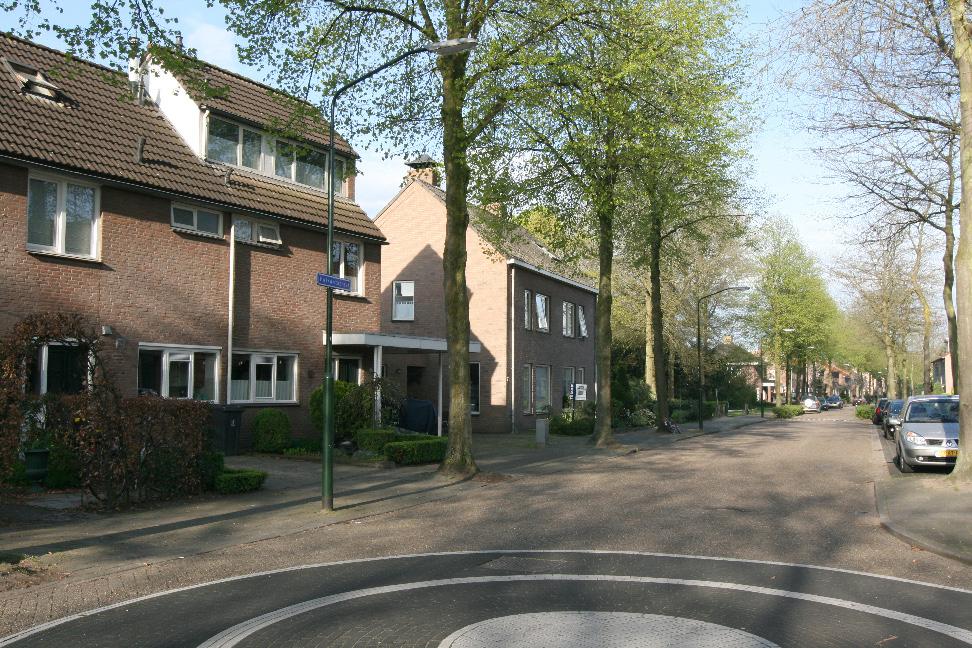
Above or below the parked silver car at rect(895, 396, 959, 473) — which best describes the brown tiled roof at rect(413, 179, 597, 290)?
above

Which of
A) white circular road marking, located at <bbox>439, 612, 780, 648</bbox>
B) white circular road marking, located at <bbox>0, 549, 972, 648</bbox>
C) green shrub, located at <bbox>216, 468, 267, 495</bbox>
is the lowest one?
white circular road marking, located at <bbox>0, 549, 972, 648</bbox>

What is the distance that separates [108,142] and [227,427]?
6611 millimetres

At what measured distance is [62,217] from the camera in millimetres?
16859

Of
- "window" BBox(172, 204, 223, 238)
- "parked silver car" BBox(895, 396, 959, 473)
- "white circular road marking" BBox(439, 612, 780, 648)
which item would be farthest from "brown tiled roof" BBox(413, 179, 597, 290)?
"white circular road marking" BBox(439, 612, 780, 648)

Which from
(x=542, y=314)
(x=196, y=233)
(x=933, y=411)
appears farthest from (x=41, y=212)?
(x=542, y=314)

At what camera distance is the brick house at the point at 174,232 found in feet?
53.7

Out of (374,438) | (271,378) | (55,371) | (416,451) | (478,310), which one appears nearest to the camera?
(55,371)

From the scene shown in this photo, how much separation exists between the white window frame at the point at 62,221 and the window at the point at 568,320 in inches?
953

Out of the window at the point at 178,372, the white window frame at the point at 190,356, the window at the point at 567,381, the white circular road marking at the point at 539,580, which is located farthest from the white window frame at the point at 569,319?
the white circular road marking at the point at 539,580

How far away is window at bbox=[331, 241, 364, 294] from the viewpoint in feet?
78.2

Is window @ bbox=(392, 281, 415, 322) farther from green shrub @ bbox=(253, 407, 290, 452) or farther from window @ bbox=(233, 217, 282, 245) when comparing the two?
green shrub @ bbox=(253, 407, 290, 452)

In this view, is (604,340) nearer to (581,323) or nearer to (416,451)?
(416,451)

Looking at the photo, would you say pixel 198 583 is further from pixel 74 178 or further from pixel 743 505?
pixel 74 178

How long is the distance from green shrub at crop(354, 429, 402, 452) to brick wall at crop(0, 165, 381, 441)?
314 cm
